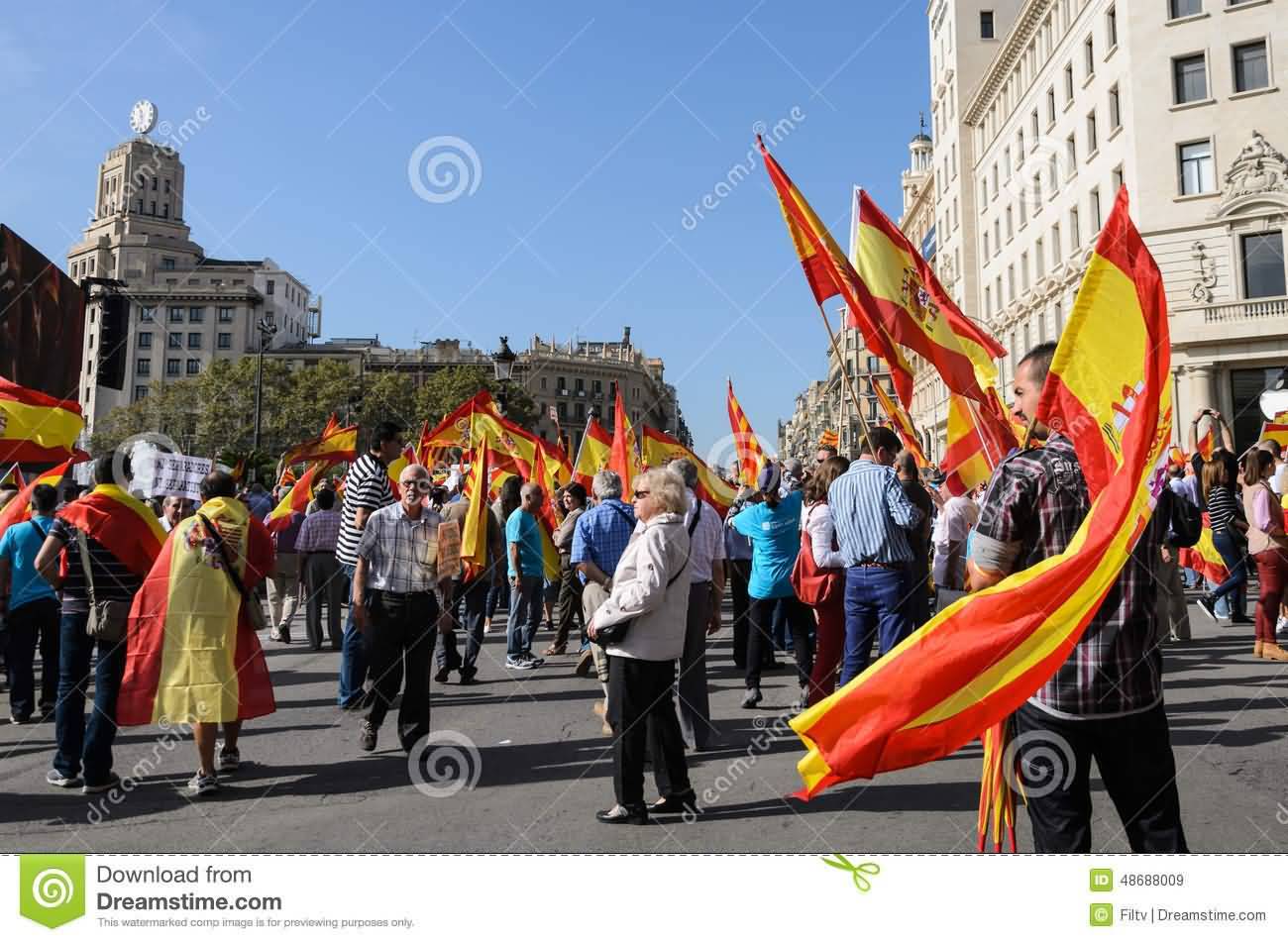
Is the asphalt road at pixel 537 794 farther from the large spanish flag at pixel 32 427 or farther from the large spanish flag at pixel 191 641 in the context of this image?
the large spanish flag at pixel 32 427

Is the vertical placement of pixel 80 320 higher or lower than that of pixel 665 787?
higher

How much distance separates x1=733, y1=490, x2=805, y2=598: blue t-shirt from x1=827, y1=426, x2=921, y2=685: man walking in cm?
139

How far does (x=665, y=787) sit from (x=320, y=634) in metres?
7.91

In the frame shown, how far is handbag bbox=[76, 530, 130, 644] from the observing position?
546 centimetres

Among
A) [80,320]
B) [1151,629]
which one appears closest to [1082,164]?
[80,320]

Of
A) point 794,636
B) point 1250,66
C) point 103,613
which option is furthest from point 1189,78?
point 103,613

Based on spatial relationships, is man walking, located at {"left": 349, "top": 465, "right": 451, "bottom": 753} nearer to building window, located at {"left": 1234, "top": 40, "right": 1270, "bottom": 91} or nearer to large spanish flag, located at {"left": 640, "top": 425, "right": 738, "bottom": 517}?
large spanish flag, located at {"left": 640, "top": 425, "right": 738, "bottom": 517}

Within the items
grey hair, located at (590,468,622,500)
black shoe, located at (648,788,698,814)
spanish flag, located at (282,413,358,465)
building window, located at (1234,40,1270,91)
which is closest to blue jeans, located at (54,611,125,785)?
black shoe, located at (648,788,698,814)

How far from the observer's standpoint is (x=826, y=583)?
7.05m

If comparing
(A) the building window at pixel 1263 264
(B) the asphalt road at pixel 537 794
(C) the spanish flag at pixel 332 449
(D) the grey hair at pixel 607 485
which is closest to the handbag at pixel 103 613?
(B) the asphalt road at pixel 537 794

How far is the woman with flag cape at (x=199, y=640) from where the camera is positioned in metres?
5.36
